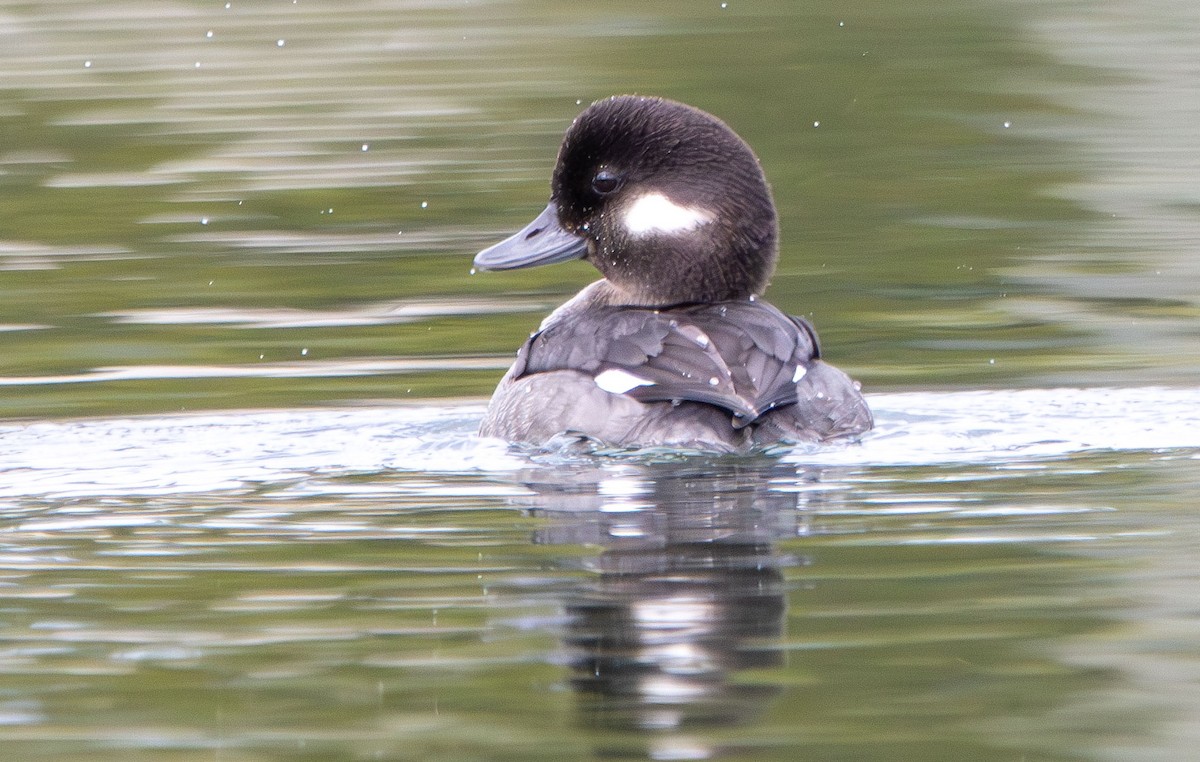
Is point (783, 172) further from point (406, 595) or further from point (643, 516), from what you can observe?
point (406, 595)

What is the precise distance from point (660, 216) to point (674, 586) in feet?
9.31

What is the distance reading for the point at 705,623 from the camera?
484 centimetres

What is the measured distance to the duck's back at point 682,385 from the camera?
6773 millimetres

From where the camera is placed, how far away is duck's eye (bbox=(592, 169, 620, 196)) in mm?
7918

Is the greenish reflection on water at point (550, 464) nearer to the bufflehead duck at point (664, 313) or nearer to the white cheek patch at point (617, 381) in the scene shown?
the bufflehead duck at point (664, 313)

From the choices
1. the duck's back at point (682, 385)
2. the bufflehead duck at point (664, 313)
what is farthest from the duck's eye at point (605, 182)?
the duck's back at point (682, 385)

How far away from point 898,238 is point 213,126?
19.9 ft

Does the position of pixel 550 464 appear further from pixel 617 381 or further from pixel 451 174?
pixel 451 174

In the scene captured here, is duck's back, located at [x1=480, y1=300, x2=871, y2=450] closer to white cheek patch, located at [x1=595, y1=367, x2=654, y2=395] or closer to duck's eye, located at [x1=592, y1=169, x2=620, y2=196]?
white cheek patch, located at [x1=595, y1=367, x2=654, y2=395]

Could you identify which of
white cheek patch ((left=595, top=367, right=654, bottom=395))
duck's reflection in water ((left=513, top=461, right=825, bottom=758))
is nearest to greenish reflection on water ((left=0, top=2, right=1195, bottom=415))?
white cheek patch ((left=595, top=367, right=654, bottom=395))

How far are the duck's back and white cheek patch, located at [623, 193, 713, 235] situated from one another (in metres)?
0.35

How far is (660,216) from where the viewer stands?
778cm

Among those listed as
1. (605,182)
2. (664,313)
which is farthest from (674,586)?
(605,182)

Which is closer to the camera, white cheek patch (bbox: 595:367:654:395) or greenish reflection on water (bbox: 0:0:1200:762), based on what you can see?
greenish reflection on water (bbox: 0:0:1200:762)
